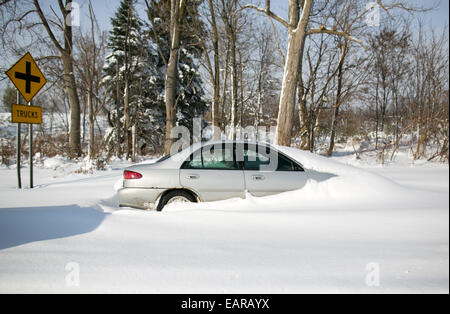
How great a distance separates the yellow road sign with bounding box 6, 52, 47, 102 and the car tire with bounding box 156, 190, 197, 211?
15.6 feet

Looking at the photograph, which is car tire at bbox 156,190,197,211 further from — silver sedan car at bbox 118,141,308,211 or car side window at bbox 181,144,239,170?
car side window at bbox 181,144,239,170

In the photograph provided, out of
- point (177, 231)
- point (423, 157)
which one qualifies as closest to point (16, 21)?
point (177, 231)

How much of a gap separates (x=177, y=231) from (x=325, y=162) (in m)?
2.44

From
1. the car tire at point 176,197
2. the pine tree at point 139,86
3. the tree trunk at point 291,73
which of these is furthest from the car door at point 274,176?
the pine tree at point 139,86

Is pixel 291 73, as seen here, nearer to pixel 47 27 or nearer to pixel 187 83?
pixel 187 83

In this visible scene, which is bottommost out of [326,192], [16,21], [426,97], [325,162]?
[326,192]

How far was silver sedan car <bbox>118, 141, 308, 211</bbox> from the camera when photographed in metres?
3.33

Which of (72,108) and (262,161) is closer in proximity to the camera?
(262,161)

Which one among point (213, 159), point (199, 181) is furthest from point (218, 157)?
point (199, 181)

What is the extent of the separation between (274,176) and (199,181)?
3.72 feet

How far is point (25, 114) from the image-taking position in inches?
207

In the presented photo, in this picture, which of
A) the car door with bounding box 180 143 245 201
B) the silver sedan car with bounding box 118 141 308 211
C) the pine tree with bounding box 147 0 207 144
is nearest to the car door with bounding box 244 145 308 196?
the silver sedan car with bounding box 118 141 308 211

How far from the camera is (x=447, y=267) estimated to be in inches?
67.2
